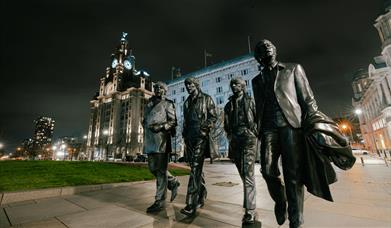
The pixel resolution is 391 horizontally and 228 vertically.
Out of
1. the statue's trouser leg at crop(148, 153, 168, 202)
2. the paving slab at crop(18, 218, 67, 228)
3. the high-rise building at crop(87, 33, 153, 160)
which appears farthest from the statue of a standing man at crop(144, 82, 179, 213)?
the high-rise building at crop(87, 33, 153, 160)

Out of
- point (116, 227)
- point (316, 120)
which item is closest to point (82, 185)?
point (116, 227)

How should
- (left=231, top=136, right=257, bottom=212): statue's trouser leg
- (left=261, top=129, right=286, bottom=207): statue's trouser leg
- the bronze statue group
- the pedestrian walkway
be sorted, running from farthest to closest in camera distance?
(left=231, top=136, right=257, bottom=212): statue's trouser leg, the pedestrian walkway, (left=261, top=129, right=286, bottom=207): statue's trouser leg, the bronze statue group

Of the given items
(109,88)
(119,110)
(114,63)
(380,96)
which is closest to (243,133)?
(380,96)

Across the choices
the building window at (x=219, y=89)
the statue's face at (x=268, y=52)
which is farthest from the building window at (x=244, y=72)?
the statue's face at (x=268, y=52)

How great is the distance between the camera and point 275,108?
2.63 metres

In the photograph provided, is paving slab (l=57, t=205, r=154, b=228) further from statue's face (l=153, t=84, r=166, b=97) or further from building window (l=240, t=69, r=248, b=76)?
building window (l=240, t=69, r=248, b=76)

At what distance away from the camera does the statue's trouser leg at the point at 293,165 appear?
7.73 feet

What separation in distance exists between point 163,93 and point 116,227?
2841mm

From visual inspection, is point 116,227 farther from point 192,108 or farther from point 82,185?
point 82,185

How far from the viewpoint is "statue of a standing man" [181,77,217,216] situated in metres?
3.76

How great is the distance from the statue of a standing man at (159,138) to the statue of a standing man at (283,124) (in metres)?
2.22

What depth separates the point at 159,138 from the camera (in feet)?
13.9

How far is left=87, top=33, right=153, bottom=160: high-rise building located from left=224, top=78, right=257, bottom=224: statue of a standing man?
8471 centimetres

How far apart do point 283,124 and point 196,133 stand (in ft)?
6.14
